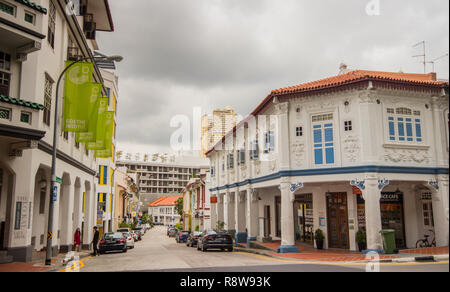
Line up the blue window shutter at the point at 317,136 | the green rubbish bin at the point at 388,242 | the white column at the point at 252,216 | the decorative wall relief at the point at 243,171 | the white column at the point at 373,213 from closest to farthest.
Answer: the green rubbish bin at the point at 388,242 < the white column at the point at 373,213 < the blue window shutter at the point at 317,136 < the white column at the point at 252,216 < the decorative wall relief at the point at 243,171

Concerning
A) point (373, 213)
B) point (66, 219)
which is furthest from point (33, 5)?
point (373, 213)

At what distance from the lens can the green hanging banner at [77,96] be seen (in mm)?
17688

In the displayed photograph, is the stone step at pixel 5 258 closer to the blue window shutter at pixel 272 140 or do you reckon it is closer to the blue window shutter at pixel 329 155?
the blue window shutter at pixel 272 140

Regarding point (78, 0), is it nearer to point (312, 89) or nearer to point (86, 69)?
point (86, 69)

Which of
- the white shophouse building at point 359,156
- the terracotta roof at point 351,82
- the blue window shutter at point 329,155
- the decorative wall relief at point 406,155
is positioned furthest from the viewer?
the blue window shutter at point 329,155

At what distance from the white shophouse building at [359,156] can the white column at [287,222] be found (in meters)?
0.05

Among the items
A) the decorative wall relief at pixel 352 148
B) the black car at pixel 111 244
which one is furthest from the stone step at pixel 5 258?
the decorative wall relief at pixel 352 148

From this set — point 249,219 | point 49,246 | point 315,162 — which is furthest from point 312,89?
point 49,246

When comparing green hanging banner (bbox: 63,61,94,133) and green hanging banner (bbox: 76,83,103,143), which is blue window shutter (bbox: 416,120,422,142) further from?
green hanging banner (bbox: 63,61,94,133)
